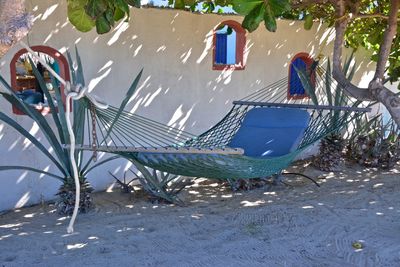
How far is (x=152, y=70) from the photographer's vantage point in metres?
4.39

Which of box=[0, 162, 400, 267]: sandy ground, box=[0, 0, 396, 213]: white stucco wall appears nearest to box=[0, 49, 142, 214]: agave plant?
box=[0, 162, 400, 267]: sandy ground

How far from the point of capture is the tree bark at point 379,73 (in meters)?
3.01

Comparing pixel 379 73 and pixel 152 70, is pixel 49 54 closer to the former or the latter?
pixel 152 70

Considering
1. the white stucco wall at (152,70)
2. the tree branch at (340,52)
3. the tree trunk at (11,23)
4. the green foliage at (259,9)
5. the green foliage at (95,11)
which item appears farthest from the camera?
the white stucco wall at (152,70)

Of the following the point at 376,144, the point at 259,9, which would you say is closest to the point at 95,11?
the point at 259,9

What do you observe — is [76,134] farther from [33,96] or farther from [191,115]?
[191,115]

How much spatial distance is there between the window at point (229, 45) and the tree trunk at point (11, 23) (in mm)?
3567

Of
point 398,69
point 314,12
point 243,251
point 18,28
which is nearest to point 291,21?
point 314,12

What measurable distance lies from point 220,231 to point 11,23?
2263 millimetres

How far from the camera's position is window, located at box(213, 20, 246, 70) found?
16.0 ft

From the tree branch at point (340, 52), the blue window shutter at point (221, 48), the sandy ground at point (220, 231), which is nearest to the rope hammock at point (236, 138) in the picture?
the tree branch at point (340, 52)

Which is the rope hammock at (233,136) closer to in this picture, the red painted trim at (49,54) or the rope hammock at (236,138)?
the rope hammock at (236,138)

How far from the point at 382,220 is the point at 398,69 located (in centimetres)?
140

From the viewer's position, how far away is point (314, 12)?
4.79 m
